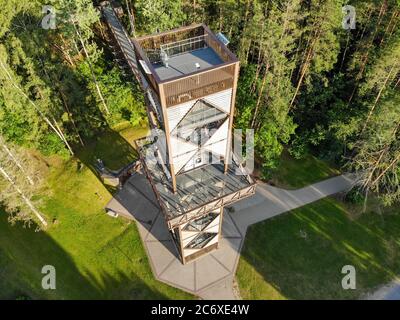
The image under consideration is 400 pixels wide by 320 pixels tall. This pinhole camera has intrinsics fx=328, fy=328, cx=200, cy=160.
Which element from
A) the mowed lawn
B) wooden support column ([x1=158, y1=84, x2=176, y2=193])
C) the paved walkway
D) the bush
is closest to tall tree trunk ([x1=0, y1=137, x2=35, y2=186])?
the mowed lawn

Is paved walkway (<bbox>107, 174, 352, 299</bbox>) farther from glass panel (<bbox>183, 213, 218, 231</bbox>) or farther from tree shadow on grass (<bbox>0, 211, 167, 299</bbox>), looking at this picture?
glass panel (<bbox>183, 213, 218, 231</bbox>)

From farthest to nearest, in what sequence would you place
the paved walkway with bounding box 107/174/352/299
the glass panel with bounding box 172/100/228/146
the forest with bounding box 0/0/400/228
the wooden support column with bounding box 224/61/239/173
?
1. the paved walkway with bounding box 107/174/352/299
2. the forest with bounding box 0/0/400/228
3. the glass panel with bounding box 172/100/228/146
4. the wooden support column with bounding box 224/61/239/173

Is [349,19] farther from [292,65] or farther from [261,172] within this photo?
[261,172]

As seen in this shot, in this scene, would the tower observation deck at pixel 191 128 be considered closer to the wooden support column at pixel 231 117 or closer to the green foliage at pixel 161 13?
the wooden support column at pixel 231 117

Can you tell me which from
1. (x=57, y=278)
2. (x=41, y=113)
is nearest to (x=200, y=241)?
(x=57, y=278)

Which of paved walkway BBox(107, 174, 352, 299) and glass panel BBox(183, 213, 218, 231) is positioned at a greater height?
glass panel BBox(183, 213, 218, 231)
